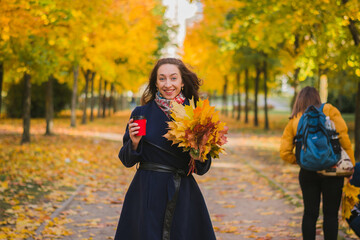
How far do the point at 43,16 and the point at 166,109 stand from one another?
5978 millimetres

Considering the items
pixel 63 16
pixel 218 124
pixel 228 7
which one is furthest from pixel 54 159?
pixel 228 7

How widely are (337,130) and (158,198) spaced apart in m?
2.30

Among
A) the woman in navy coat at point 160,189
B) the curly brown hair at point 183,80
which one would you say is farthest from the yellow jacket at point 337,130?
the woman in navy coat at point 160,189

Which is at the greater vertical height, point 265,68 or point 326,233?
point 265,68

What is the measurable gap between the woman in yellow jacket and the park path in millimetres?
1373

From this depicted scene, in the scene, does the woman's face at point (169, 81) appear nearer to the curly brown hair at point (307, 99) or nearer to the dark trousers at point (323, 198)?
the curly brown hair at point (307, 99)

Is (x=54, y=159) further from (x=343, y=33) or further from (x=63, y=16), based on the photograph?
(x=343, y=33)

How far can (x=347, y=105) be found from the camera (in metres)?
40.6

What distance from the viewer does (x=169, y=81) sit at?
335 centimetres

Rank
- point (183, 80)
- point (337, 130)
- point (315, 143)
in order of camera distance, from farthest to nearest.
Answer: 1. point (337, 130)
2. point (315, 143)
3. point (183, 80)

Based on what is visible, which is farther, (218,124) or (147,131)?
(147,131)

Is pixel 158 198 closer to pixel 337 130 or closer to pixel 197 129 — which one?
pixel 197 129

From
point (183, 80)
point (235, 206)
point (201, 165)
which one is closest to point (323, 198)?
point (201, 165)

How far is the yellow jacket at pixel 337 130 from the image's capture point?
449 cm
